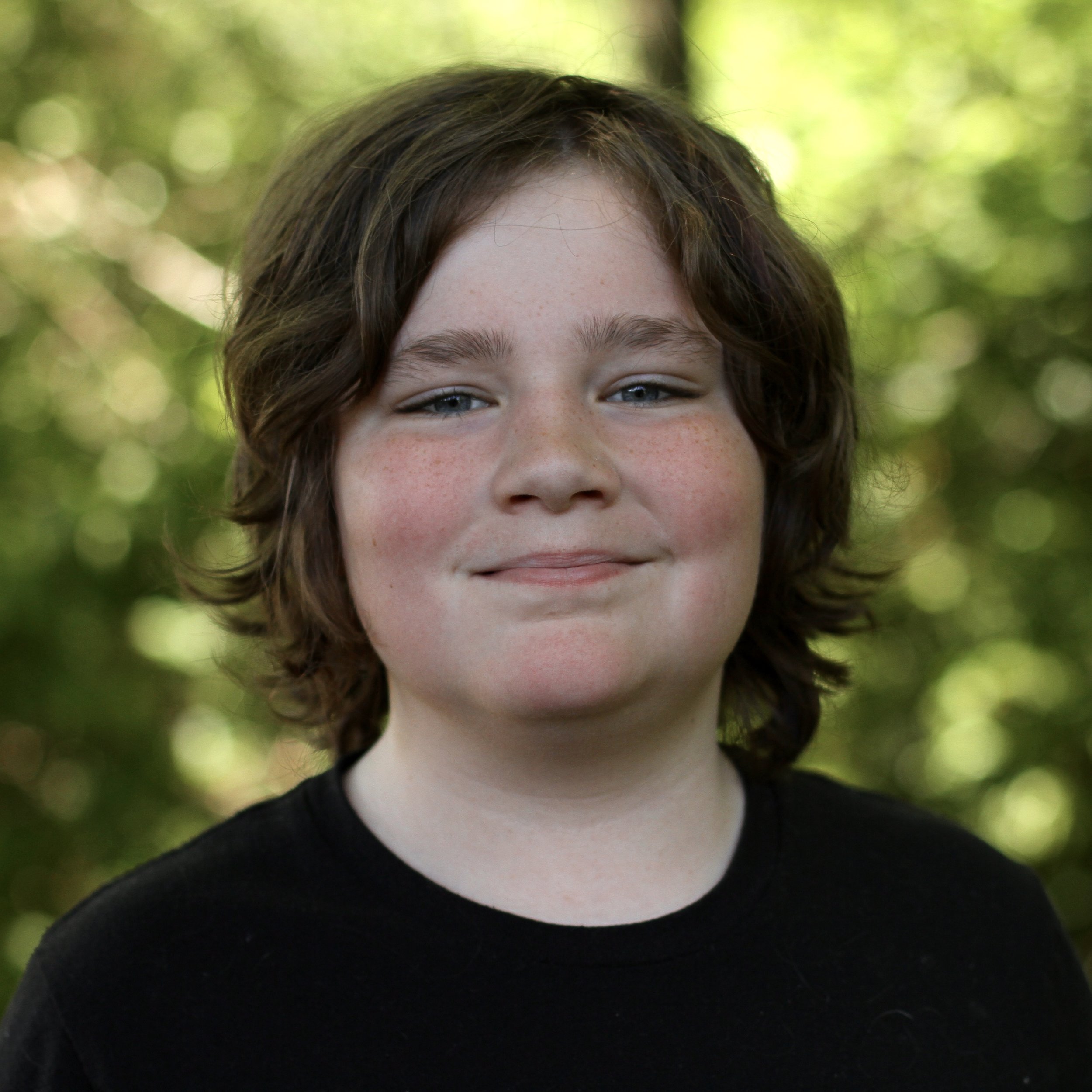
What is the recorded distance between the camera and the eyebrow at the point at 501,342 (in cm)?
141

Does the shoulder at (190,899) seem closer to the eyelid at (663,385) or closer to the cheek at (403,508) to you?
the cheek at (403,508)

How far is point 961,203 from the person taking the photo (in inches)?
125

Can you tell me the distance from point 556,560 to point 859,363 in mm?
1828

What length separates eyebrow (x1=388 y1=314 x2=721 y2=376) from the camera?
Answer: 141cm

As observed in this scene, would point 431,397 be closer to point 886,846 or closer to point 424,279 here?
point 424,279

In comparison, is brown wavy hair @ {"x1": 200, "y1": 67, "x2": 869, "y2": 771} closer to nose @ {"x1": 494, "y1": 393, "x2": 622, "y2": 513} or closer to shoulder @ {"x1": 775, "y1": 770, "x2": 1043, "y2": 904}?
shoulder @ {"x1": 775, "y1": 770, "x2": 1043, "y2": 904}

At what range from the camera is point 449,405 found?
4.84 feet

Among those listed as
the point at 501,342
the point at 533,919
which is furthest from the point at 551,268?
the point at 533,919

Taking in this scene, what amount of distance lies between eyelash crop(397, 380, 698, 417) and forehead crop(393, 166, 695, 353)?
0.08 meters

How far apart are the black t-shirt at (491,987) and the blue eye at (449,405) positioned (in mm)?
582

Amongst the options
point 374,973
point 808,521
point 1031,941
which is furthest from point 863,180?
point 374,973

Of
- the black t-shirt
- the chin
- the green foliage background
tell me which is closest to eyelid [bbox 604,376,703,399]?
the chin

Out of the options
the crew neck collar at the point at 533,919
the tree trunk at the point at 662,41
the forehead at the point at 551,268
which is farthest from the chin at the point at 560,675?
the tree trunk at the point at 662,41

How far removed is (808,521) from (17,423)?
2.23 meters
